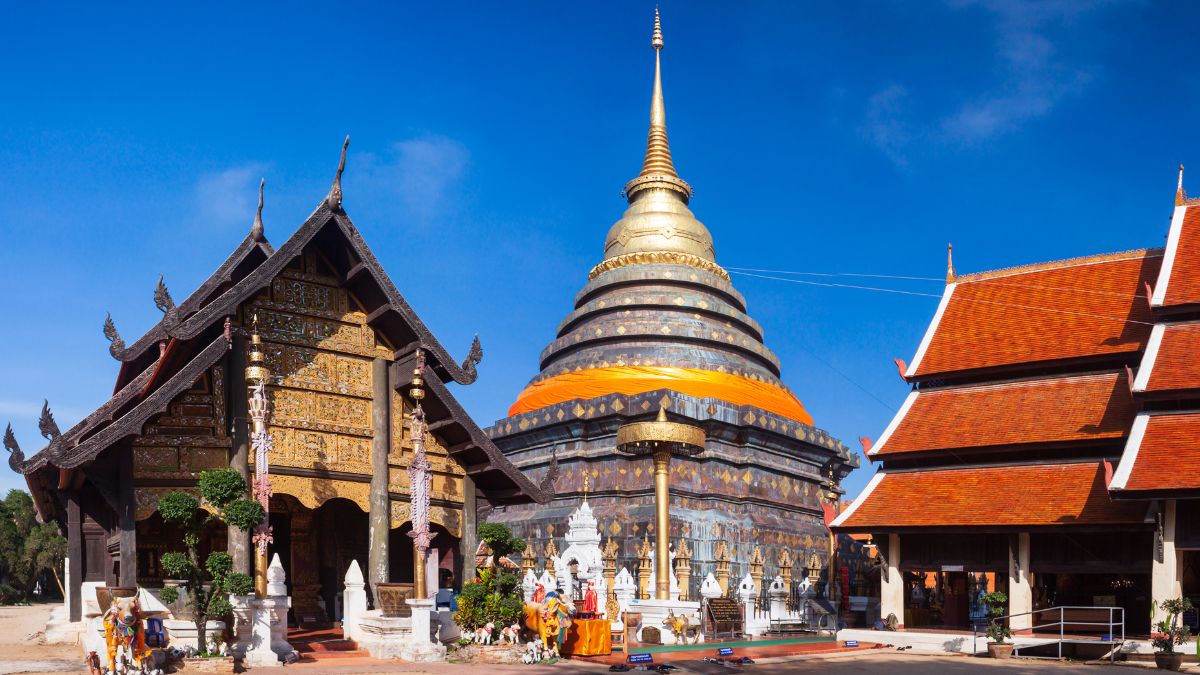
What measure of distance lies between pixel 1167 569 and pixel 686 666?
31.9 feet

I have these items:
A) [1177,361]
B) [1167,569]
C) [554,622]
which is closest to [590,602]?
[554,622]

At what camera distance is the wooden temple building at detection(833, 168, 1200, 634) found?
70.9ft

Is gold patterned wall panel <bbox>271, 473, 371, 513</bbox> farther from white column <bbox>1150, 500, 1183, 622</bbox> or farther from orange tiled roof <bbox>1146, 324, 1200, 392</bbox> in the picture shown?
orange tiled roof <bbox>1146, 324, 1200, 392</bbox>

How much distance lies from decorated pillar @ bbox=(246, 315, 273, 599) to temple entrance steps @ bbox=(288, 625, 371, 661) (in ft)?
4.45

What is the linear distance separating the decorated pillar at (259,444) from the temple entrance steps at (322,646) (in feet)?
4.45

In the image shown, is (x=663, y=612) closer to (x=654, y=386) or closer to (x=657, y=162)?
(x=654, y=386)

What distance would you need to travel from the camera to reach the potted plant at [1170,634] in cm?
1889

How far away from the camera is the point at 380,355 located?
17891mm

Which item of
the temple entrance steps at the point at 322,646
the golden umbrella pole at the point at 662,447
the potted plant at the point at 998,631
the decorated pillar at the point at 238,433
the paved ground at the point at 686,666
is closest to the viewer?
the paved ground at the point at 686,666

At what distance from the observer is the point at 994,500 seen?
2370cm

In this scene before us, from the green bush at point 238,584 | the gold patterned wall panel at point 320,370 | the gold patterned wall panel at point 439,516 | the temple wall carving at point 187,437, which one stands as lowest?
the green bush at point 238,584

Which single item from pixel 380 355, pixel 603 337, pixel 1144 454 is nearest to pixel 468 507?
pixel 380 355

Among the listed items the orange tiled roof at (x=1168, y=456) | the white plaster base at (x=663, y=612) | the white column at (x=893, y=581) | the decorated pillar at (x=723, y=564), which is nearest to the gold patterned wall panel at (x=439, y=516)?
the white plaster base at (x=663, y=612)

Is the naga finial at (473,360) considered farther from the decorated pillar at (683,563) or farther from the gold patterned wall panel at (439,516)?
the decorated pillar at (683,563)
